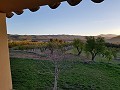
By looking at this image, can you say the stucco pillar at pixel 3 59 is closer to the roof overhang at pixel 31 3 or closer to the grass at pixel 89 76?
the roof overhang at pixel 31 3

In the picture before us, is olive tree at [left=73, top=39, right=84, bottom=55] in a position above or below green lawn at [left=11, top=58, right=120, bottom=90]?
above

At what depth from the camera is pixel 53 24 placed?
2950 cm

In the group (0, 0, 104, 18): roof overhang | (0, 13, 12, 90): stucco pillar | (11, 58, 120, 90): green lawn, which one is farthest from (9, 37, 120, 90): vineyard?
(0, 0, 104, 18): roof overhang

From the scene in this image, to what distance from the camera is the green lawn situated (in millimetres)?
16438

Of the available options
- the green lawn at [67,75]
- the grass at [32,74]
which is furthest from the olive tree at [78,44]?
the grass at [32,74]

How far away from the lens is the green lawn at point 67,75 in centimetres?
1644

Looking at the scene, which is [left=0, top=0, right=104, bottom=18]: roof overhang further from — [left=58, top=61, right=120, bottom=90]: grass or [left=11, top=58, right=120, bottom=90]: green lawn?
[left=58, top=61, right=120, bottom=90]: grass

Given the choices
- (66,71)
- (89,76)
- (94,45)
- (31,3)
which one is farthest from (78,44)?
(31,3)

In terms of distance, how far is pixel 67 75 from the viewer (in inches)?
754

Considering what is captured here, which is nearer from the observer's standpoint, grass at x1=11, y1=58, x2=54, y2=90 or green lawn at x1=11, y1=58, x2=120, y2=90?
grass at x1=11, y1=58, x2=54, y2=90

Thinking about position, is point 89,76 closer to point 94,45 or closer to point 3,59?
point 94,45

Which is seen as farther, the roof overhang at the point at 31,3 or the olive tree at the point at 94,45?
the olive tree at the point at 94,45

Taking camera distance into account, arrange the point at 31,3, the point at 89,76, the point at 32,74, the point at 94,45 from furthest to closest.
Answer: the point at 94,45
the point at 89,76
the point at 32,74
the point at 31,3

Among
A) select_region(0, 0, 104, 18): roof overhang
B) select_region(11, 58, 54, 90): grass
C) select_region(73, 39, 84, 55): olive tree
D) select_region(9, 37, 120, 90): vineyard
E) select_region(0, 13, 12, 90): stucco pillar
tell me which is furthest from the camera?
select_region(73, 39, 84, 55): olive tree
